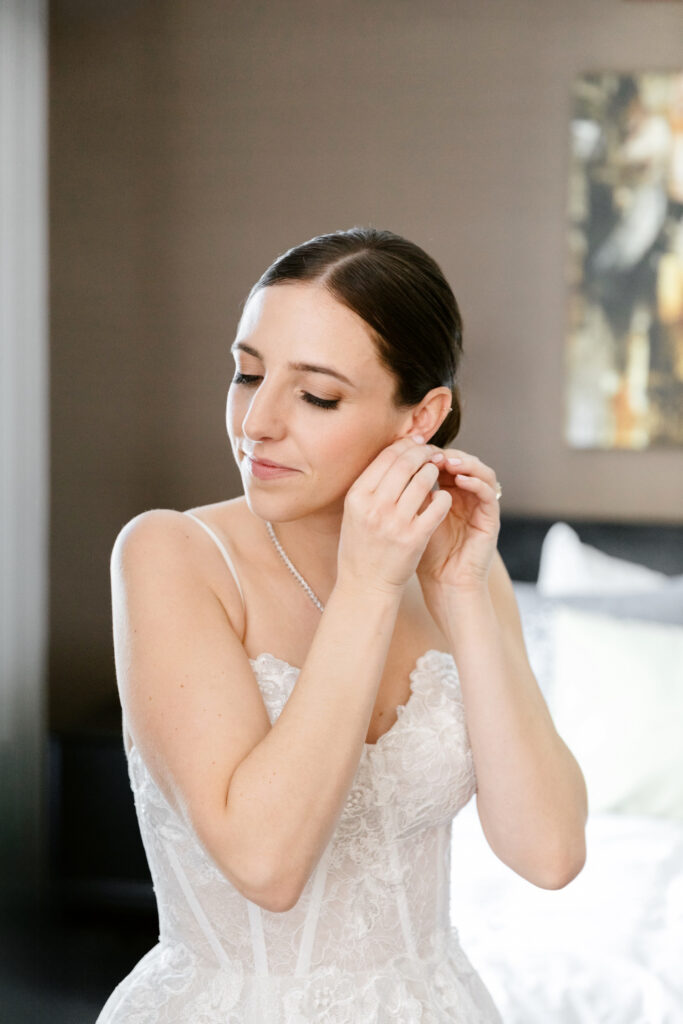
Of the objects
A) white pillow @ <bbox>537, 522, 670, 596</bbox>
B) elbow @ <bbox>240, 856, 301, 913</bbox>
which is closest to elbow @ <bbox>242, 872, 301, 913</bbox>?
elbow @ <bbox>240, 856, 301, 913</bbox>

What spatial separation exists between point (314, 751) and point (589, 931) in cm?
114

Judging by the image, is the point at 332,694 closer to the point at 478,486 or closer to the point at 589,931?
the point at 478,486

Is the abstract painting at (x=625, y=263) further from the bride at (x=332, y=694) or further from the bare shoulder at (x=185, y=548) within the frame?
the bare shoulder at (x=185, y=548)

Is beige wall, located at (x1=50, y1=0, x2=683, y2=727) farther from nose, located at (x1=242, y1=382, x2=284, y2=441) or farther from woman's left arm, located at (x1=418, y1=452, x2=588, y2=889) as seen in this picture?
nose, located at (x1=242, y1=382, x2=284, y2=441)

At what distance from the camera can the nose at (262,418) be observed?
1.27m

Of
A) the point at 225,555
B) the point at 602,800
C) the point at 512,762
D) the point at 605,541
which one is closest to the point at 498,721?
the point at 512,762

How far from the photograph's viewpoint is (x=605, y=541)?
328 centimetres

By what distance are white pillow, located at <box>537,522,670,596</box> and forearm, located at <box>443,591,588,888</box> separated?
1.61m

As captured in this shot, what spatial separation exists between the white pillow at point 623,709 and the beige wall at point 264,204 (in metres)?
0.75

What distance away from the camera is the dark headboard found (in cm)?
325

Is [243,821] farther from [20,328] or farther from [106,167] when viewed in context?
[106,167]

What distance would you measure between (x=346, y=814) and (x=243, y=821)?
303mm

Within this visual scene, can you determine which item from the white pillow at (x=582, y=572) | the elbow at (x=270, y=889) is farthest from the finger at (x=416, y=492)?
the white pillow at (x=582, y=572)

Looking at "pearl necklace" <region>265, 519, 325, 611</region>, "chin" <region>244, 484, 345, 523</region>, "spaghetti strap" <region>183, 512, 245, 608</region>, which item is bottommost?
"pearl necklace" <region>265, 519, 325, 611</region>
